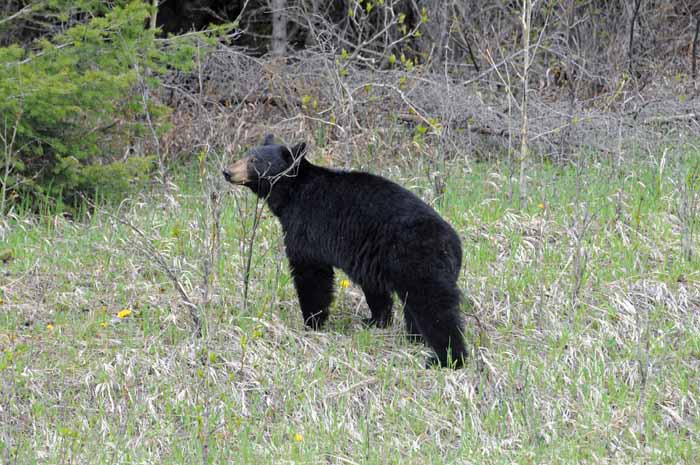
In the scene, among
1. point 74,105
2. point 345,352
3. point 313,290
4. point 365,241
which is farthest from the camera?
point 74,105

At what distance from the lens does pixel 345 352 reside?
5.34 meters

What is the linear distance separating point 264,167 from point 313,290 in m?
0.89

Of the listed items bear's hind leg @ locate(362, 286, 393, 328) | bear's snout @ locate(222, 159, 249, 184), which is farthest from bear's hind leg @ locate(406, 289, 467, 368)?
bear's snout @ locate(222, 159, 249, 184)

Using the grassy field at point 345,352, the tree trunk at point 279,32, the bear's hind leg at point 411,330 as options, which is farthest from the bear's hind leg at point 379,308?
the tree trunk at point 279,32

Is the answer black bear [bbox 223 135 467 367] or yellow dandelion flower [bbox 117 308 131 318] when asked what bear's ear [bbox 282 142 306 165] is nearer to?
black bear [bbox 223 135 467 367]

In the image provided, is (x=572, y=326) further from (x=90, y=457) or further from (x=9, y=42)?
(x=9, y=42)

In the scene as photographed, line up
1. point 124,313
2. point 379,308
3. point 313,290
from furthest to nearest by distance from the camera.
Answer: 1. point 379,308
2. point 313,290
3. point 124,313

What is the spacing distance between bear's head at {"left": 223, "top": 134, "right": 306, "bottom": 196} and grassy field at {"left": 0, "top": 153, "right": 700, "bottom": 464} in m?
0.27

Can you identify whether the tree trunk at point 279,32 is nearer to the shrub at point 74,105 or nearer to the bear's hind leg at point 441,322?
the shrub at point 74,105

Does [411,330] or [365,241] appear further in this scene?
[411,330]

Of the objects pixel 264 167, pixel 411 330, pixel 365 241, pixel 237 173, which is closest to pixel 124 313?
pixel 237 173

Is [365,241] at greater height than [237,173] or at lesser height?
lesser

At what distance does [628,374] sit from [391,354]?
1.40m

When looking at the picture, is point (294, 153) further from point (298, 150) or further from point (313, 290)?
point (313, 290)
